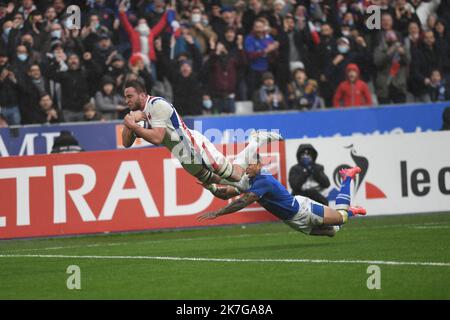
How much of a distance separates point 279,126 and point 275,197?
7.58 m

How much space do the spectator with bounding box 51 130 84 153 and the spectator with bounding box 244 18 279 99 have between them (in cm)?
514

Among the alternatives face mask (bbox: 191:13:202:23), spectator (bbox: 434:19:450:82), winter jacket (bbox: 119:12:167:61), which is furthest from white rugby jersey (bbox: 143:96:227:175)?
spectator (bbox: 434:19:450:82)

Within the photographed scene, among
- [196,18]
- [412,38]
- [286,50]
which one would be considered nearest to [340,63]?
[286,50]

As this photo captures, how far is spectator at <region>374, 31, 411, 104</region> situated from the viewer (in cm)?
2458

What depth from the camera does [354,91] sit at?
78.4ft

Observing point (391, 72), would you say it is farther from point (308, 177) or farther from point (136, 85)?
point (136, 85)

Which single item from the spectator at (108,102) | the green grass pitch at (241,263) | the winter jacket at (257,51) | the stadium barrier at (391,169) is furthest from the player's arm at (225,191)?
the winter jacket at (257,51)

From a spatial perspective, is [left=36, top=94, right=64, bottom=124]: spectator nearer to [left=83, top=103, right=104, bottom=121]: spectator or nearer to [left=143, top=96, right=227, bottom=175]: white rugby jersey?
[left=83, top=103, right=104, bottom=121]: spectator

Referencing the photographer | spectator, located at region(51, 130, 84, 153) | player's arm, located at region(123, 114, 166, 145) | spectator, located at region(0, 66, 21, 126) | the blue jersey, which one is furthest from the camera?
spectator, located at region(0, 66, 21, 126)
